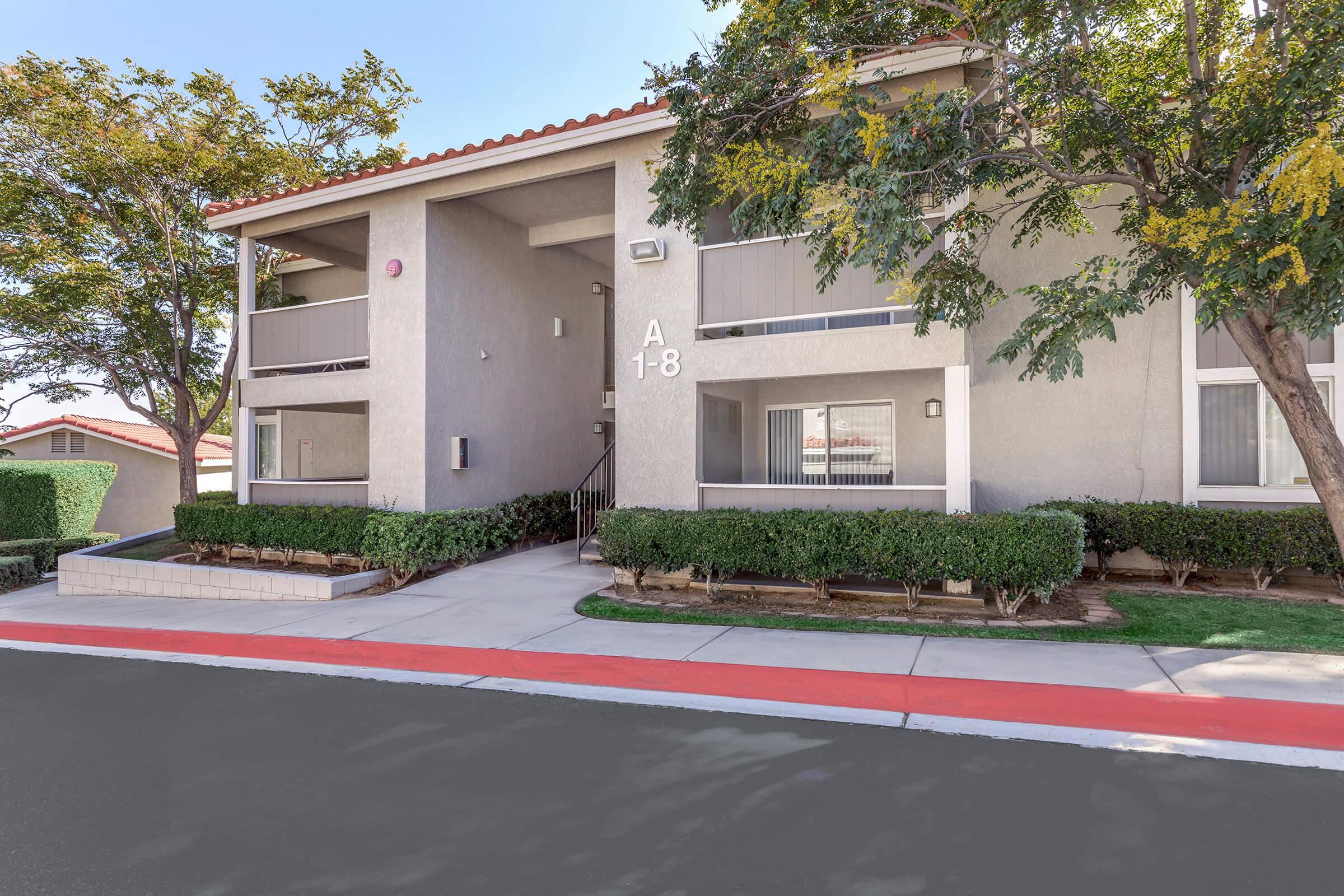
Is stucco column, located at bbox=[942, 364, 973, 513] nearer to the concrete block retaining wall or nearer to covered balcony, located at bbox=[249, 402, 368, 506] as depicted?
the concrete block retaining wall

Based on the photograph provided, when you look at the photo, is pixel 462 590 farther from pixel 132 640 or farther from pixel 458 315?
pixel 458 315

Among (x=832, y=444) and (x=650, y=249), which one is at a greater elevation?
(x=650, y=249)

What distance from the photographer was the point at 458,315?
11.8 m

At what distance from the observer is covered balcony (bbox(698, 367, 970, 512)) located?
9281 millimetres

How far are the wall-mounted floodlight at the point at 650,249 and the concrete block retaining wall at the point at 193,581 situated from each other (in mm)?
5606

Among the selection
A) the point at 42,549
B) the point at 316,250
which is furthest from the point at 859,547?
the point at 42,549

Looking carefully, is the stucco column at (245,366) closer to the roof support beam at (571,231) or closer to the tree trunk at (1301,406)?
the roof support beam at (571,231)

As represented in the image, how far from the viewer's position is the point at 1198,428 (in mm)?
9242

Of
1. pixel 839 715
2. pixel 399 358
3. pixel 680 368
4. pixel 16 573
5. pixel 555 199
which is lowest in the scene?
pixel 16 573

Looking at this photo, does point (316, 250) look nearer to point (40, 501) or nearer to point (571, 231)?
point (571, 231)

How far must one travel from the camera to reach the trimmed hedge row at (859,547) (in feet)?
24.6

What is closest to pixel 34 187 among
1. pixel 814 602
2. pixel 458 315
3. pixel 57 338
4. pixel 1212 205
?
pixel 57 338

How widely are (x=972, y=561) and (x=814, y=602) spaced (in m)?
1.78

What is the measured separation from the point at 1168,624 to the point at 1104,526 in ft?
6.98
